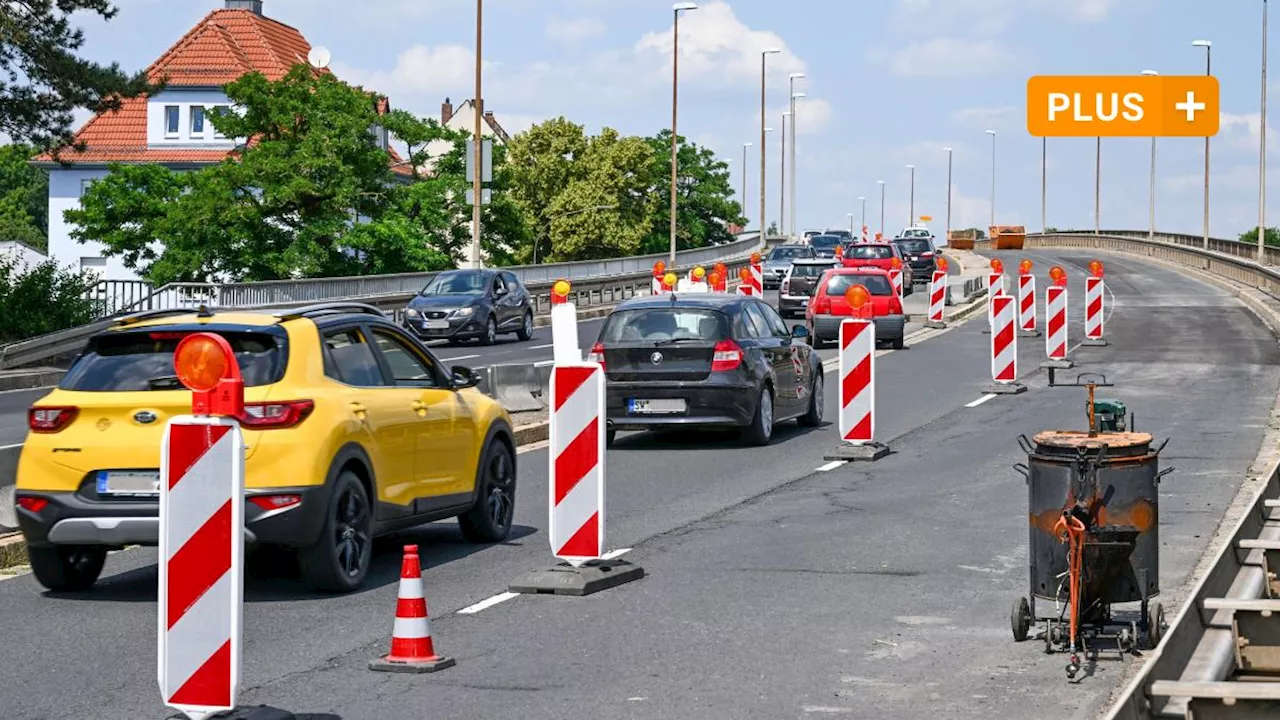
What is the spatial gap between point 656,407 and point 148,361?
960cm

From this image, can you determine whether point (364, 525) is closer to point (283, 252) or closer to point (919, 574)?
point (919, 574)

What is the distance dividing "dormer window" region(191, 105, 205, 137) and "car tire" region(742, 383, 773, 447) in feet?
226

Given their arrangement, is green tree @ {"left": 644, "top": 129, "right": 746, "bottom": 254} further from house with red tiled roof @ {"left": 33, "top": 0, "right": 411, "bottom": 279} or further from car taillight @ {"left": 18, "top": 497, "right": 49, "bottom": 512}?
car taillight @ {"left": 18, "top": 497, "right": 49, "bottom": 512}

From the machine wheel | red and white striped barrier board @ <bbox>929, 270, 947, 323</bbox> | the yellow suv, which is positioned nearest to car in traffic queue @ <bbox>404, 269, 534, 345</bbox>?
red and white striped barrier board @ <bbox>929, 270, 947, 323</bbox>

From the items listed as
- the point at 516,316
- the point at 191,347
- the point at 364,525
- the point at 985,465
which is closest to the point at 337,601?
the point at 364,525

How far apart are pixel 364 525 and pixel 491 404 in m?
2.21

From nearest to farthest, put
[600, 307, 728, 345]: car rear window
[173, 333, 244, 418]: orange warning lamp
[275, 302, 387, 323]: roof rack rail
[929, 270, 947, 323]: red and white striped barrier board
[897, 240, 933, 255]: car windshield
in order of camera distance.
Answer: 1. [173, 333, 244, 418]: orange warning lamp
2. [275, 302, 387, 323]: roof rack rail
3. [600, 307, 728, 345]: car rear window
4. [929, 270, 947, 323]: red and white striped barrier board
5. [897, 240, 933, 255]: car windshield

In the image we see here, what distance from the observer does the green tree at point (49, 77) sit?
37.7 meters

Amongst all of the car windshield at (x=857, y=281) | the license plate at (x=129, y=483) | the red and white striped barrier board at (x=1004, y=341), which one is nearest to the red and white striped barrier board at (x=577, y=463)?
the license plate at (x=129, y=483)

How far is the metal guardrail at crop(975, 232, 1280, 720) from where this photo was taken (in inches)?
255

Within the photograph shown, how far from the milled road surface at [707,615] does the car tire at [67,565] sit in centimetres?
11

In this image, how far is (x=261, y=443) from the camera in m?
10.7

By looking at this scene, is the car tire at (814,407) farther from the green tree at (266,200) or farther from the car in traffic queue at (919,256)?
the car in traffic queue at (919,256)

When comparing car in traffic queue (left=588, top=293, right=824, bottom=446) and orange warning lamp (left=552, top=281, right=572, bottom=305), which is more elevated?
orange warning lamp (left=552, top=281, right=572, bottom=305)
